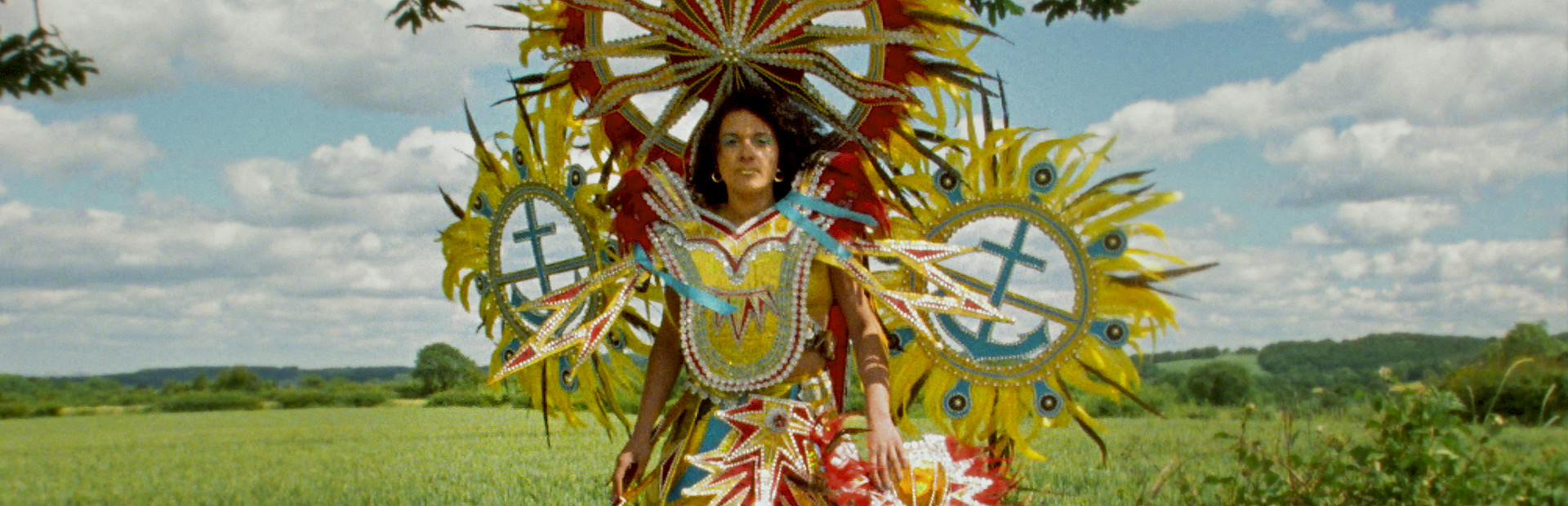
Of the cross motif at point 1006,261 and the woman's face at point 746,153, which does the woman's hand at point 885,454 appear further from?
the cross motif at point 1006,261

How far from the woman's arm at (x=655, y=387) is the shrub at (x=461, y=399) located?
7726 mm

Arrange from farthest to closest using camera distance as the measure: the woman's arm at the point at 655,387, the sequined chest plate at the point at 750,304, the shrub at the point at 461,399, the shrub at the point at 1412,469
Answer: the shrub at the point at 461,399
the shrub at the point at 1412,469
the woman's arm at the point at 655,387
the sequined chest plate at the point at 750,304

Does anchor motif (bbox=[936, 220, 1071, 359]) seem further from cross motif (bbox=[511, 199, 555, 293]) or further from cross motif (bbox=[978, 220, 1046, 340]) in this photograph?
cross motif (bbox=[511, 199, 555, 293])

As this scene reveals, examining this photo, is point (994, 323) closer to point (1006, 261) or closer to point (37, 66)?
point (1006, 261)

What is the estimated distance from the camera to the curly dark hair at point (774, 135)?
3.16 m

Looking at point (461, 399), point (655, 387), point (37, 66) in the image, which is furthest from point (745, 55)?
point (461, 399)

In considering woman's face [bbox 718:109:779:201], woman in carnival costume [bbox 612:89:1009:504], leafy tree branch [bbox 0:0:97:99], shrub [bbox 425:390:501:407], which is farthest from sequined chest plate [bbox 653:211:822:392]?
shrub [bbox 425:390:501:407]

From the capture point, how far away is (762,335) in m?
3.01

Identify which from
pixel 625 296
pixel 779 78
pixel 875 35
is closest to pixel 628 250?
pixel 625 296

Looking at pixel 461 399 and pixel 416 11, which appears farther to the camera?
pixel 461 399

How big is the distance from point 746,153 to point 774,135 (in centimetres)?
14

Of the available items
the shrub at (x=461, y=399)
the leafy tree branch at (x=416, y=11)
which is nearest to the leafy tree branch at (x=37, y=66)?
the leafy tree branch at (x=416, y=11)

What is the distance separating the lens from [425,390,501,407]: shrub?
10.7 metres

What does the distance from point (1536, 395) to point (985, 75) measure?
7.71 metres
